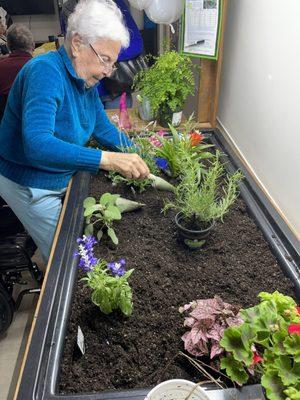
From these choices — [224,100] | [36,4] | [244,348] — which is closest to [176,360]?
[244,348]

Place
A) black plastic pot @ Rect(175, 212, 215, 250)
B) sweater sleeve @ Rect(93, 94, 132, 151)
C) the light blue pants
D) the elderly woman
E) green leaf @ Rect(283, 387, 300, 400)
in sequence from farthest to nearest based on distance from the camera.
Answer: sweater sleeve @ Rect(93, 94, 132, 151), the light blue pants, the elderly woman, black plastic pot @ Rect(175, 212, 215, 250), green leaf @ Rect(283, 387, 300, 400)

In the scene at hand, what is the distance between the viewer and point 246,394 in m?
0.70

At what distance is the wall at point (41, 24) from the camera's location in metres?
4.98

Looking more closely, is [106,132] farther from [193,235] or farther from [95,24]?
[193,235]

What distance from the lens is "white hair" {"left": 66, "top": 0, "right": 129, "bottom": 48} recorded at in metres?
1.23

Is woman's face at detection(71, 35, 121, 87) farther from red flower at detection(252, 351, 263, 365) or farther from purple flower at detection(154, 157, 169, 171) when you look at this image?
red flower at detection(252, 351, 263, 365)

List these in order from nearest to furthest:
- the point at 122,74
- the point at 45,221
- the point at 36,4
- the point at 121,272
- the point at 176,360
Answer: the point at 176,360 < the point at 121,272 < the point at 45,221 < the point at 122,74 < the point at 36,4

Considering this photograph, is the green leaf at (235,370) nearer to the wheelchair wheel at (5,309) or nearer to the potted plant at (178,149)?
the potted plant at (178,149)

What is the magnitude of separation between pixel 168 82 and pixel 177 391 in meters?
1.45

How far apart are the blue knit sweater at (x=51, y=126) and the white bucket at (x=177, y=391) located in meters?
0.83

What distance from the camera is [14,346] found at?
1.91m

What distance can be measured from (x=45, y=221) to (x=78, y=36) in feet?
A: 2.70

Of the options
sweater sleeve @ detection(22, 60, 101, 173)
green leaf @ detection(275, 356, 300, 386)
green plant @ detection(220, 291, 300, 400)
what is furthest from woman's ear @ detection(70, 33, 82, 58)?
green leaf @ detection(275, 356, 300, 386)

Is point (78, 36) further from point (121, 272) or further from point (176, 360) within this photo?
Answer: point (176, 360)
